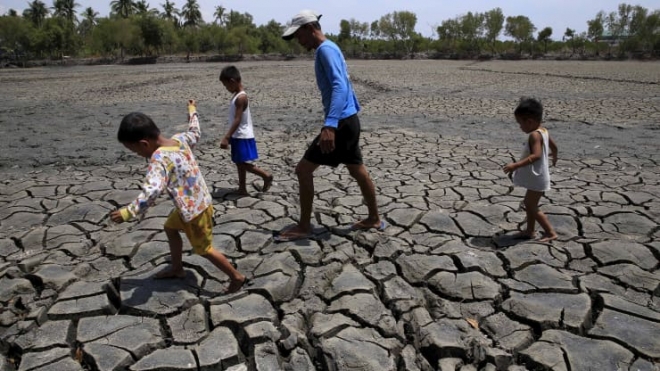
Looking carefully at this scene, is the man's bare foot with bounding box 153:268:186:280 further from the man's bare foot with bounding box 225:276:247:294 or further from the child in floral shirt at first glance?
the man's bare foot with bounding box 225:276:247:294

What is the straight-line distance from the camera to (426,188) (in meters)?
4.95

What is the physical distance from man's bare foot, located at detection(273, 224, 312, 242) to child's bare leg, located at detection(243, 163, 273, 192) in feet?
3.63

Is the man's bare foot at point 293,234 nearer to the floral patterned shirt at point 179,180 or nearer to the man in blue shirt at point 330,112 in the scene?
the man in blue shirt at point 330,112

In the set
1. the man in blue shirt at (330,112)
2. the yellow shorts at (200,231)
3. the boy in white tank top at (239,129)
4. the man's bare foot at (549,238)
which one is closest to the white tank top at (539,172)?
the man's bare foot at (549,238)

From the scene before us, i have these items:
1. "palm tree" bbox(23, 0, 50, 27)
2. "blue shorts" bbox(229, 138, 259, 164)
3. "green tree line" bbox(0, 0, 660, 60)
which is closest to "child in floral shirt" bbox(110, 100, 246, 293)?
"blue shorts" bbox(229, 138, 259, 164)

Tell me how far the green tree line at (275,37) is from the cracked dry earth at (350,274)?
4748cm

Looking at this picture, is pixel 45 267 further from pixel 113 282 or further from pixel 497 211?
pixel 497 211

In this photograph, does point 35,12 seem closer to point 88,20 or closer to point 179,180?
point 88,20

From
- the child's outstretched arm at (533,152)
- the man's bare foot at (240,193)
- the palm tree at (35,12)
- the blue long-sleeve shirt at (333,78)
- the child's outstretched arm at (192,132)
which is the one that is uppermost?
the palm tree at (35,12)

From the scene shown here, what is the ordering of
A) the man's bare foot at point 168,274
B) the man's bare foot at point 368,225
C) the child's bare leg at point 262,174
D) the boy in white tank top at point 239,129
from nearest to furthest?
1. the man's bare foot at point 168,274
2. the man's bare foot at point 368,225
3. the boy in white tank top at point 239,129
4. the child's bare leg at point 262,174

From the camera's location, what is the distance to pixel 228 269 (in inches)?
113

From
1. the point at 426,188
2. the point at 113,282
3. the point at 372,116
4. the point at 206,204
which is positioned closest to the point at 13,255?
the point at 113,282

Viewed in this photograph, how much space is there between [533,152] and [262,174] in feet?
8.47

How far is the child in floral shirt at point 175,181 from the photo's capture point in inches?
95.3
